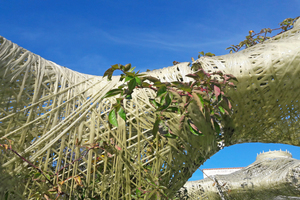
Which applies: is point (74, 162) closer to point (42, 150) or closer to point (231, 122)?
point (42, 150)

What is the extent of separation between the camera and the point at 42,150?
614mm

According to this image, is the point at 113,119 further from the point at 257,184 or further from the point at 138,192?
the point at 257,184

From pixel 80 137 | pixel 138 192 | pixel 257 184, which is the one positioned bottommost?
pixel 257 184

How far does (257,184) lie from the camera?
7.88ft

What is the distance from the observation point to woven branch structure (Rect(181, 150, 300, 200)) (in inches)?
86.6

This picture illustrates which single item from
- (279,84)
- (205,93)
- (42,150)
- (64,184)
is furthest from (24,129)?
(279,84)

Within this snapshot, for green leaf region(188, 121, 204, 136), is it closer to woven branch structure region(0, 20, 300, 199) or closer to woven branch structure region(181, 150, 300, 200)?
woven branch structure region(0, 20, 300, 199)

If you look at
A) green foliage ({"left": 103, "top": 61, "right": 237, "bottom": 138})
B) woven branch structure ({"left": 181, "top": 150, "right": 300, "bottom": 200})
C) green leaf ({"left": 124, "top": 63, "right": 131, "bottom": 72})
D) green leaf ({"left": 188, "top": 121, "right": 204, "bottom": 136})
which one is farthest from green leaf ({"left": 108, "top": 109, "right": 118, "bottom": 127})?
woven branch structure ({"left": 181, "top": 150, "right": 300, "bottom": 200})

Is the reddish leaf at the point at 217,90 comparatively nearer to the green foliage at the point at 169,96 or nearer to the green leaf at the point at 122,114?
the green foliage at the point at 169,96

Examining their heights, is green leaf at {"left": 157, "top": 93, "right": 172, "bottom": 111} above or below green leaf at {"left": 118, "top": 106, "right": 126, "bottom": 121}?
above

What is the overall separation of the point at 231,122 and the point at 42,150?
29.5 inches

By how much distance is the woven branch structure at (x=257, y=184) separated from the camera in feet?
7.22

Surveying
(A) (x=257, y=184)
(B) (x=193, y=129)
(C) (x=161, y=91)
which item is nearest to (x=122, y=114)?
(C) (x=161, y=91)

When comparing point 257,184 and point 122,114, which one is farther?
point 257,184
